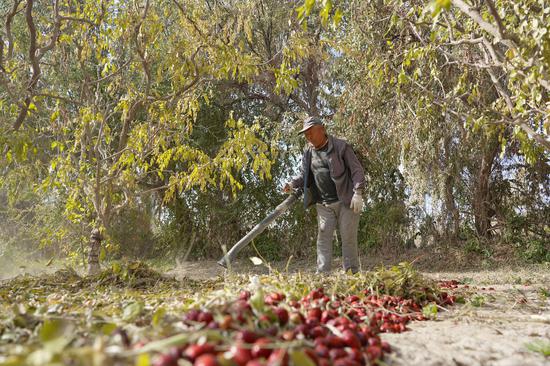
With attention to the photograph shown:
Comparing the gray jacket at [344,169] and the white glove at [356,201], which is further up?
the gray jacket at [344,169]

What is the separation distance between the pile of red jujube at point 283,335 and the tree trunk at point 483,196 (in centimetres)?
536

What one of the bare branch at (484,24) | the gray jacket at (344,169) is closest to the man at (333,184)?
the gray jacket at (344,169)

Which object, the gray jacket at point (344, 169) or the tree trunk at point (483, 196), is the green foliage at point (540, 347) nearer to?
the gray jacket at point (344, 169)

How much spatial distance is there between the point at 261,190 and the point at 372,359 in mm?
7053

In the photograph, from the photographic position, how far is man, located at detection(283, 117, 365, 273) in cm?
441

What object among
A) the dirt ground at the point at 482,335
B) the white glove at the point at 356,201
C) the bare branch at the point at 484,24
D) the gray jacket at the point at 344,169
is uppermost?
the bare branch at the point at 484,24

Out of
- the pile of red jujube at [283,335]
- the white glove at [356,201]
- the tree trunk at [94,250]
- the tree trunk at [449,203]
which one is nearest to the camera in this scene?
the pile of red jujube at [283,335]

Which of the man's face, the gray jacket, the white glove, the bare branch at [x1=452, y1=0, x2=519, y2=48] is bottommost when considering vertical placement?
the white glove

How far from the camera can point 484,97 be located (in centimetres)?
627

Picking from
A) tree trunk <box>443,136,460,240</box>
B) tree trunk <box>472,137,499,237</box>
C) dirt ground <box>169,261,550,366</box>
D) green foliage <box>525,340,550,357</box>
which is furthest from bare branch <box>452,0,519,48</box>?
tree trunk <box>472,137,499,237</box>

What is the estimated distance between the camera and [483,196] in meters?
7.09

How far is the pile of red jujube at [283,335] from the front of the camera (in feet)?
3.59

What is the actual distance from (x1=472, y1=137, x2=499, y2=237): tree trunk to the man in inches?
136

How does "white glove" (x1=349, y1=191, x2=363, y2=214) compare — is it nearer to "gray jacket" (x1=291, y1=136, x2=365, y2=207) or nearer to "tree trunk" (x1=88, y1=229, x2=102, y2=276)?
"gray jacket" (x1=291, y1=136, x2=365, y2=207)
